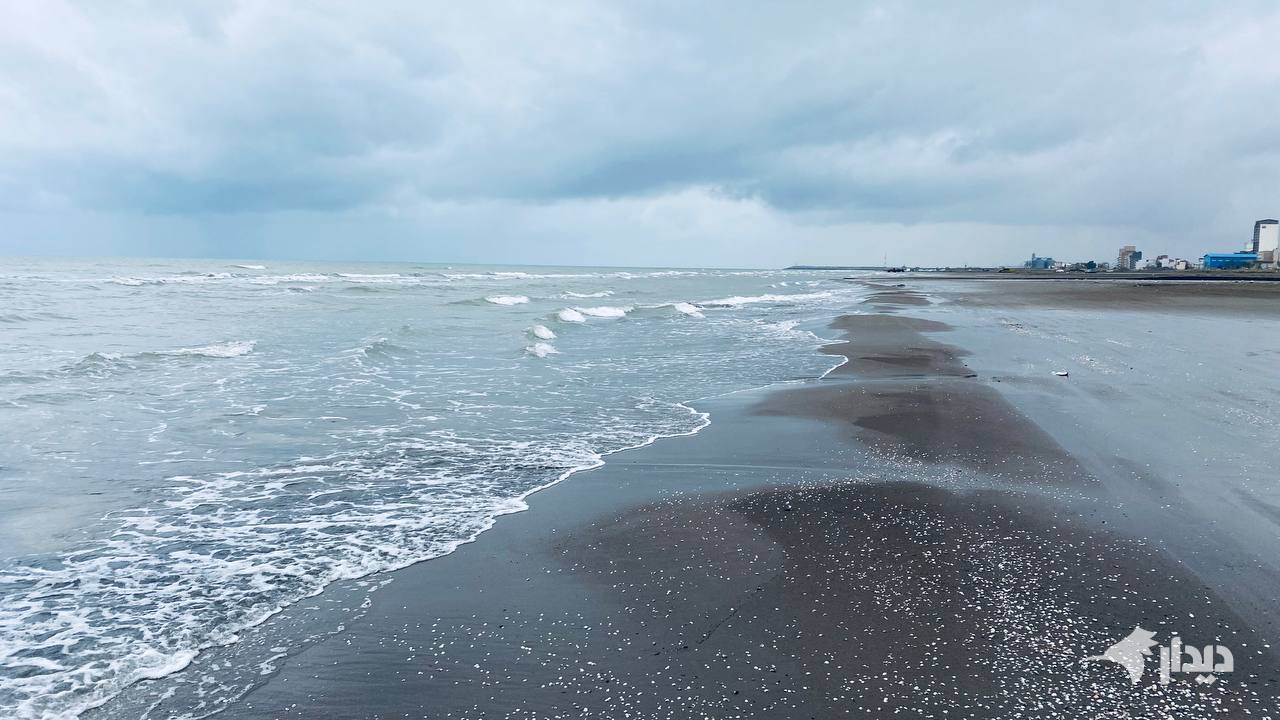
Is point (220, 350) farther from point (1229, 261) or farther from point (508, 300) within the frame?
point (1229, 261)

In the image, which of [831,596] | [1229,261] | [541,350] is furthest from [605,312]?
[1229,261]

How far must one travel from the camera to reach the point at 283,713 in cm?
363

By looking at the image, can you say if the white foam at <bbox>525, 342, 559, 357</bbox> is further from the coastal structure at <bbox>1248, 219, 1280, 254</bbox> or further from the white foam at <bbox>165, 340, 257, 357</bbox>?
the coastal structure at <bbox>1248, 219, 1280, 254</bbox>

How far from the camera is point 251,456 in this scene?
8734 mm

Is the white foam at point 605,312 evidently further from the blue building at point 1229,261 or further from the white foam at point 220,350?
the blue building at point 1229,261

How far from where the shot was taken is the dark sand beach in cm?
363

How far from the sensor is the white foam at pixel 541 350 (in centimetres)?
1905

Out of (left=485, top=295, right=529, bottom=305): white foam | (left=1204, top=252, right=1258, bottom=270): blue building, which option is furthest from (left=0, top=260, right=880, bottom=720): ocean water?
(left=1204, top=252, right=1258, bottom=270): blue building

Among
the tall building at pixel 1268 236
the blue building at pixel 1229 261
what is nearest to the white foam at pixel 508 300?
the blue building at pixel 1229 261

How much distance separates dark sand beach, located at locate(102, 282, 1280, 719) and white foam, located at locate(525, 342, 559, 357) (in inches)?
433

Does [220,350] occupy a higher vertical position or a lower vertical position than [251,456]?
higher

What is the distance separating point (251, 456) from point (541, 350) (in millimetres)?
11088

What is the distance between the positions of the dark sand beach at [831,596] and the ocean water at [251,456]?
1.01 metres

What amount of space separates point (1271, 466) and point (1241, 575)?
148 inches
